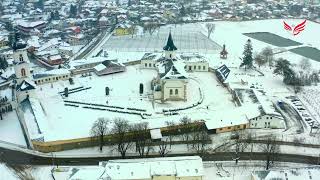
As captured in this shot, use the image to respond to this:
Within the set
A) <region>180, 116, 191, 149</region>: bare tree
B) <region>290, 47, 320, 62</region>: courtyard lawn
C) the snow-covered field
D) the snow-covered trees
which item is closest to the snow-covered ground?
the snow-covered field

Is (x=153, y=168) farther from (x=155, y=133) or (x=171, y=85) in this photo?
(x=171, y=85)

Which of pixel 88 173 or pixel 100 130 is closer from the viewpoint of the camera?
pixel 88 173

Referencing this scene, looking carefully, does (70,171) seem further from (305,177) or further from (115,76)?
(115,76)

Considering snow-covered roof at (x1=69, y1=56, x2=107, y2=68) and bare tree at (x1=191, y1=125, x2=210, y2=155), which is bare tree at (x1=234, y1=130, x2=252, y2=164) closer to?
bare tree at (x1=191, y1=125, x2=210, y2=155)

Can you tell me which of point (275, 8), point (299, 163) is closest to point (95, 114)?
point (299, 163)

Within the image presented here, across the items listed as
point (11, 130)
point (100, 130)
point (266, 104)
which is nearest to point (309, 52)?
point (266, 104)

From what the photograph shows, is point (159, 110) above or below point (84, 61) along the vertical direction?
below
